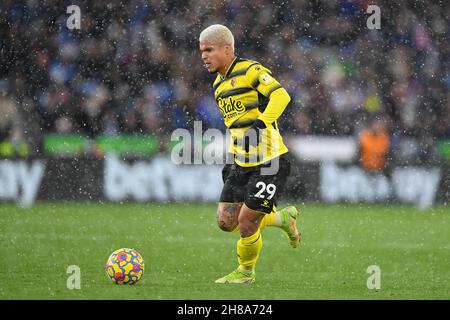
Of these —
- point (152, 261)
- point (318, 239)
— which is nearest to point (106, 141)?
point (318, 239)

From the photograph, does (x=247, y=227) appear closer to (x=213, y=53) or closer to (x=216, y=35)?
(x=213, y=53)

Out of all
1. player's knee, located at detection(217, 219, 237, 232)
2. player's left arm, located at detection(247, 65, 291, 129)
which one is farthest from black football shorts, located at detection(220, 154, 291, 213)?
player's left arm, located at detection(247, 65, 291, 129)

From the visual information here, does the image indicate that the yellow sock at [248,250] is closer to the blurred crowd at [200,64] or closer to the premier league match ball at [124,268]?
the premier league match ball at [124,268]

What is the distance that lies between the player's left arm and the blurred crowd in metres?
8.22

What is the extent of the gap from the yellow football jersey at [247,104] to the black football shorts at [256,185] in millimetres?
76

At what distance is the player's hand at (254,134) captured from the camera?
7.17 m

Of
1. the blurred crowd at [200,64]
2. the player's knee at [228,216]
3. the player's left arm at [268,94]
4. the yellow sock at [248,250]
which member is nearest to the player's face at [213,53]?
the player's left arm at [268,94]

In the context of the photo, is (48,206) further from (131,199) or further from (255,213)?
(255,213)

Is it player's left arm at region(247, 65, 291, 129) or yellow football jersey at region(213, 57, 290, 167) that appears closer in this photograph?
player's left arm at region(247, 65, 291, 129)

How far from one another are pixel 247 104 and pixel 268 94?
22 centimetres

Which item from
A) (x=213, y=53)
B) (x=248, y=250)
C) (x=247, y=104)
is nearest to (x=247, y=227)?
(x=248, y=250)

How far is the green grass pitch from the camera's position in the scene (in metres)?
6.96

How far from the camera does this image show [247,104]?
744 cm

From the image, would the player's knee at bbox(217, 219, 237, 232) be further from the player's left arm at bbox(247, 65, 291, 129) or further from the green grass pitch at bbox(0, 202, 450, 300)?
the player's left arm at bbox(247, 65, 291, 129)
